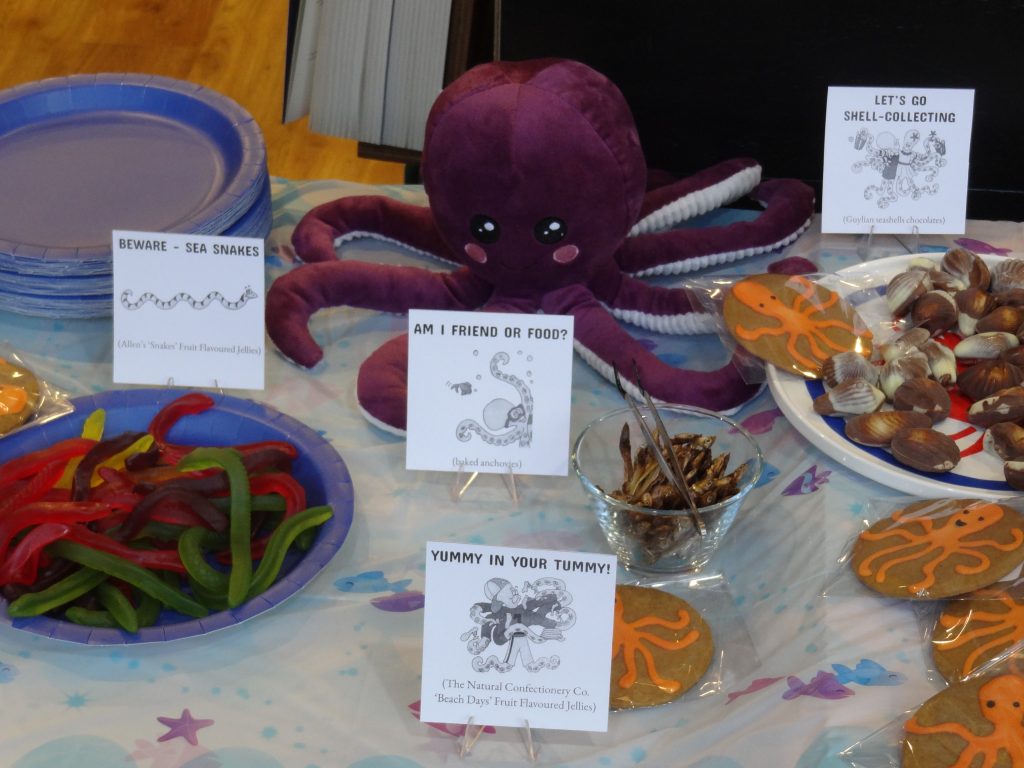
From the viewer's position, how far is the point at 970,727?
2.57 ft

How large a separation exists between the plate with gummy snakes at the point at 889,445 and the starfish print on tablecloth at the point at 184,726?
1.70ft

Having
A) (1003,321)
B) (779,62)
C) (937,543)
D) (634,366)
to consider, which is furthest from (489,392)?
(779,62)

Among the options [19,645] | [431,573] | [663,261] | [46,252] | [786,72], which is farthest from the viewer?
[786,72]

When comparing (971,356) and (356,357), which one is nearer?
(971,356)

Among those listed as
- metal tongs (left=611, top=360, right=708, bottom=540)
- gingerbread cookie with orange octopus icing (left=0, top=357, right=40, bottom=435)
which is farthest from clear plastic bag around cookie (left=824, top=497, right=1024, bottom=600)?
gingerbread cookie with orange octopus icing (left=0, top=357, right=40, bottom=435)

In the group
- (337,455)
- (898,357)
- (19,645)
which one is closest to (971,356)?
(898,357)

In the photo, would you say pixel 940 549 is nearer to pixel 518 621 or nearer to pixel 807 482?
pixel 807 482

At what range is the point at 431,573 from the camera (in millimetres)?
791

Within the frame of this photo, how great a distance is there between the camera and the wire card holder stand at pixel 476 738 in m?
0.82

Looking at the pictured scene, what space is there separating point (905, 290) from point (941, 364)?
0.11 meters

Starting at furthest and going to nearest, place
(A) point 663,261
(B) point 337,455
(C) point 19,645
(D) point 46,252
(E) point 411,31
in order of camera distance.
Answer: (E) point 411,31, (A) point 663,261, (D) point 46,252, (B) point 337,455, (C) point 19,645

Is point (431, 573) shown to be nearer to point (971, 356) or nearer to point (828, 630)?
point (828, 630)

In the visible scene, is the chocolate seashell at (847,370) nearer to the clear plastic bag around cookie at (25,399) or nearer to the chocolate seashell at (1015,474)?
the chocolate seashell at (1015,474)

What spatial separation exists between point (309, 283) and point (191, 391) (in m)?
0.16
